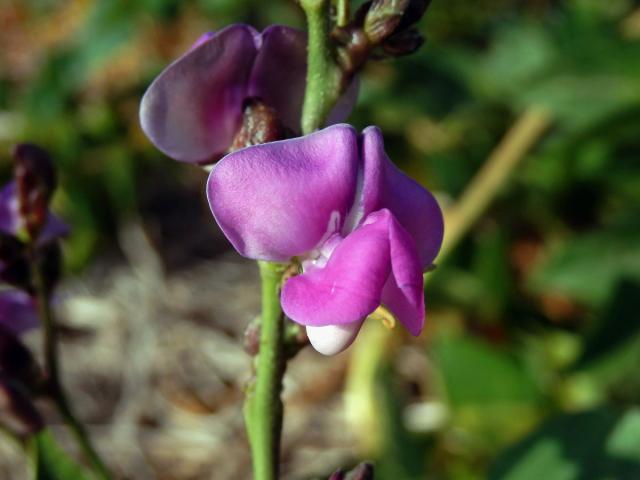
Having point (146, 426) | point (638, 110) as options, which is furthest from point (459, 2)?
point (146, 426)

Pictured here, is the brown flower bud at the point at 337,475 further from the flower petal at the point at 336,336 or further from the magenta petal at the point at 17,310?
the magenta petal at the point at 17,310

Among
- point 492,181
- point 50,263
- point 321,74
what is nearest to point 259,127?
point 321,74

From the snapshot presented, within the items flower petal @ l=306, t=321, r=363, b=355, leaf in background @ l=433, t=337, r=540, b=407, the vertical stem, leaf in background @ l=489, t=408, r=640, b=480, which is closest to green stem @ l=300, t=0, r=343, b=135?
the vertical stem

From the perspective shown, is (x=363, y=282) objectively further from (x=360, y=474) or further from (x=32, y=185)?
(x=32, y=185)

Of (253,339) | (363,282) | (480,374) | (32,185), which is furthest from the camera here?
(480,374)

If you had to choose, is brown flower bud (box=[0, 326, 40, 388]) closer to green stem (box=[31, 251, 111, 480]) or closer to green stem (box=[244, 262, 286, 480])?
green stem (box=[31, 251, 111, 480])

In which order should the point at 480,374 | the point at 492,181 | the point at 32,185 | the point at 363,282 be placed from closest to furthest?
the point at 363,282 → the point at 32,185 → the point at 480,374 → the point at 492,181
